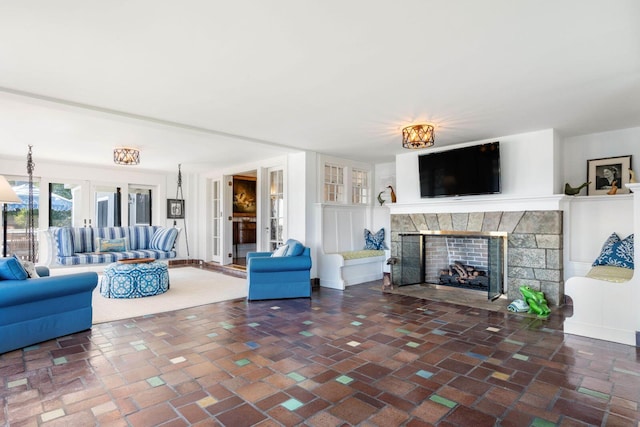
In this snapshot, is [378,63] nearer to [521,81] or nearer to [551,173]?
[521,81]

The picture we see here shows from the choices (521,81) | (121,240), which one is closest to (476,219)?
(521,81)

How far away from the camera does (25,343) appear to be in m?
3.02

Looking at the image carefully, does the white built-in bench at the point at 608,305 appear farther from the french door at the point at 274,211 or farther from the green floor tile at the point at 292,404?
the french door at the point at 274,211

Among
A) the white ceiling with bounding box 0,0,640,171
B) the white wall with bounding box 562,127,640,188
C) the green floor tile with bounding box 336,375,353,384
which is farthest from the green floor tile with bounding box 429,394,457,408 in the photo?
the white wall with bounding box 562,127,640,188

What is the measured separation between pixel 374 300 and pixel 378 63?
321 centimetres

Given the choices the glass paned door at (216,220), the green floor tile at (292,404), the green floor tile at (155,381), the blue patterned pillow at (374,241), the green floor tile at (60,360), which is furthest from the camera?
the glass paned door at (216,220)

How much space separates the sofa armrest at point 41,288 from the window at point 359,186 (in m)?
4.51

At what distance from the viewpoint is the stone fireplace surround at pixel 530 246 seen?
14.5 feet

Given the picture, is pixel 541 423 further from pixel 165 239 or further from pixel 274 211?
pixel 165 239

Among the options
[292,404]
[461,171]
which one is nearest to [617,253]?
[461,171]

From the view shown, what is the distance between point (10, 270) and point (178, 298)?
2.10 metres

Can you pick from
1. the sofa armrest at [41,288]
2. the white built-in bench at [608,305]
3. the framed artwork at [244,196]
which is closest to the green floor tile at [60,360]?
the sofa armrest at [41,288]

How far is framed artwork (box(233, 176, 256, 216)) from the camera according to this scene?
8891mm

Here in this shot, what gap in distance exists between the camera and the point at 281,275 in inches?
192
